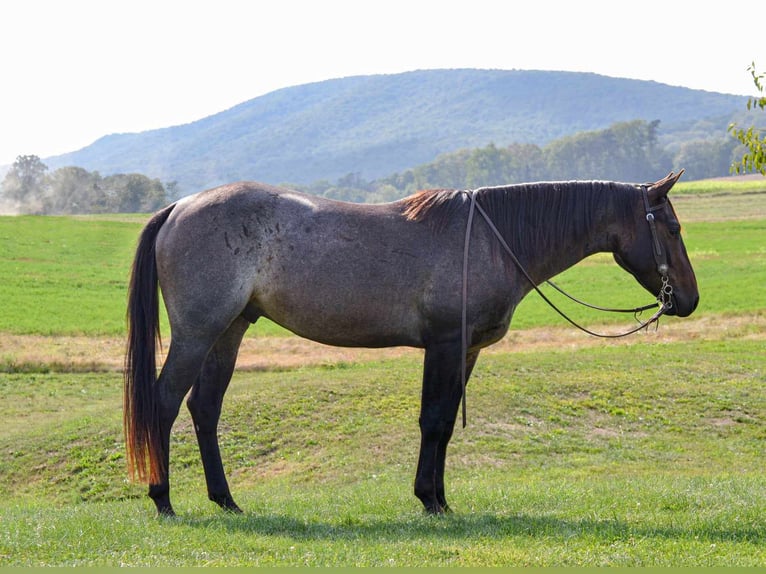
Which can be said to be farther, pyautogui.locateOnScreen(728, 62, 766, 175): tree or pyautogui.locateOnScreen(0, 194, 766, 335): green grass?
pyautogui.locateOnScreen(0, 194, 766, 335): green grass

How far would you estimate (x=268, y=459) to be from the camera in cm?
1360

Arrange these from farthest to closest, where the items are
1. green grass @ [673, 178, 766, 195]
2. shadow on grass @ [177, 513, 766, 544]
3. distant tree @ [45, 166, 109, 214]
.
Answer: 1. distant tree @ [45, 166, 109, 214]
2. green grass @ [673, 178, 766, 195]
3. shadow on grass @ [177, 513, 766, 544]

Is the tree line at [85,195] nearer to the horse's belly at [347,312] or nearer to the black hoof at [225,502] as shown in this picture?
the black hoof at [225,502]

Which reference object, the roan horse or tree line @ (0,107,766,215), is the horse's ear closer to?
the roan horse

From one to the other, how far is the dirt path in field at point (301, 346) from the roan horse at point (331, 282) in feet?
48.4

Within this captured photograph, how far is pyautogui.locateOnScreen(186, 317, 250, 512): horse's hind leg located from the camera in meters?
7.98

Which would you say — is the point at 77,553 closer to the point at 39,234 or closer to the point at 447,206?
the point at 447,206

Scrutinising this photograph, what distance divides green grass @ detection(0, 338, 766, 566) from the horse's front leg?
22 cm

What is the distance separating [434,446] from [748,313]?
23.8 metres

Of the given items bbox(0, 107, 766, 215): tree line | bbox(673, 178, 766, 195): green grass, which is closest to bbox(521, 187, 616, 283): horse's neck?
bbox(673, 178, 766, 195): green grass

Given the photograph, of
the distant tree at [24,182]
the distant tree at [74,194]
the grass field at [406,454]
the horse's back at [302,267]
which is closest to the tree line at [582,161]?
the distant tree at [24,182]

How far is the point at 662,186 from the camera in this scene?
779 centimetres

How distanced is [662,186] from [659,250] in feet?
1.86

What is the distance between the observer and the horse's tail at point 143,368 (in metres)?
7.40
